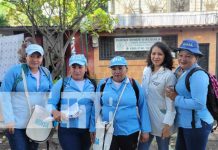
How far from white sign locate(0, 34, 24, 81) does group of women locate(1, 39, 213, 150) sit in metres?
3.33

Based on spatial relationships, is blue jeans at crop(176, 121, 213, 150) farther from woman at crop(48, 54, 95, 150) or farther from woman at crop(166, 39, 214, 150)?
woman at crop(48, 54, 95, 150)

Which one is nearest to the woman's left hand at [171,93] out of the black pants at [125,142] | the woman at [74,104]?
the black pants at [125,142]

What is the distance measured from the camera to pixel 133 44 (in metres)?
10.7

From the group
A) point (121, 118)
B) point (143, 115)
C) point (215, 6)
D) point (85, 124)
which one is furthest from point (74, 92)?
point (215, 6)

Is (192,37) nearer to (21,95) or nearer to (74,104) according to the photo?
(74,104)

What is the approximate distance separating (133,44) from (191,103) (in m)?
8.06

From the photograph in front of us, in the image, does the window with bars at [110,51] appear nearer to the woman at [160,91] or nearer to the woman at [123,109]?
the woman at [160,91]

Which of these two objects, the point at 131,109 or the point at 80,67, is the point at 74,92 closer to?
the point at 80,67

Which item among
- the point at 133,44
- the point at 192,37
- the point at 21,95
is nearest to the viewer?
the point at 21,95

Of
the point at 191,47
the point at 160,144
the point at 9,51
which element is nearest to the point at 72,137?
the point at 160,144

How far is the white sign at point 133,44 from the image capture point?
1055cm

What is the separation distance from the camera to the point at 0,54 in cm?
638

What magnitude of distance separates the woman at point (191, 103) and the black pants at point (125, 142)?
522 mm

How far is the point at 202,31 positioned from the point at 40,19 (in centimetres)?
713
